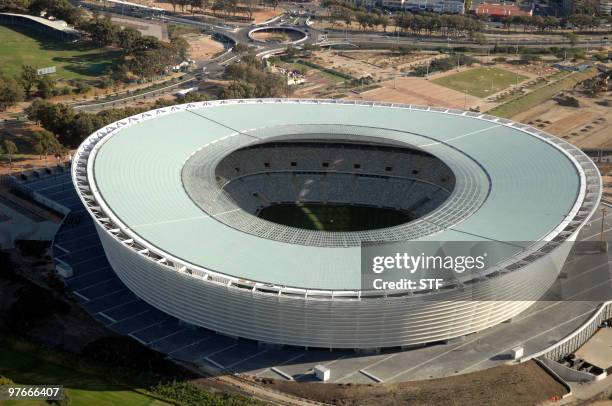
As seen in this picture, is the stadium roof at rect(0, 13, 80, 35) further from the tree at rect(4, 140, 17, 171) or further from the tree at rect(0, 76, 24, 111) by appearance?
the tree at rect(4, 140, 17, 171)

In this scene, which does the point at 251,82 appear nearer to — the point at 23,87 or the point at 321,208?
the point at 23,87

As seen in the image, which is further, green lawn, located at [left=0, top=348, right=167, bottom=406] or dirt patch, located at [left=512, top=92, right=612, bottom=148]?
dirt patch, located at [left=512, top=92, right=612, bottom=148]

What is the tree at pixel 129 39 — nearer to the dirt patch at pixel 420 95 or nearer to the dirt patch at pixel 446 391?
the dirt patch at pixel 420 95

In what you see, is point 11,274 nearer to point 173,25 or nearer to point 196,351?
point 196,351

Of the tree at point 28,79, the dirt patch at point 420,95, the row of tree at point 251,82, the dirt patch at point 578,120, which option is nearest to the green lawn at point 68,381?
the row of tree at point 251,82

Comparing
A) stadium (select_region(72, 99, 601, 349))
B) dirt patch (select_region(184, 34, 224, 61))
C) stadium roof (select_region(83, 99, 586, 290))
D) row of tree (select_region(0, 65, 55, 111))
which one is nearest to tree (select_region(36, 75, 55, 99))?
row of tree (select_region(0, 65, 55, 111))

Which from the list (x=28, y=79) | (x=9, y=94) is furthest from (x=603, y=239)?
(x=28, y=79)

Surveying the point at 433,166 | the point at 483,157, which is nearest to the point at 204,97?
the point at 433,166
